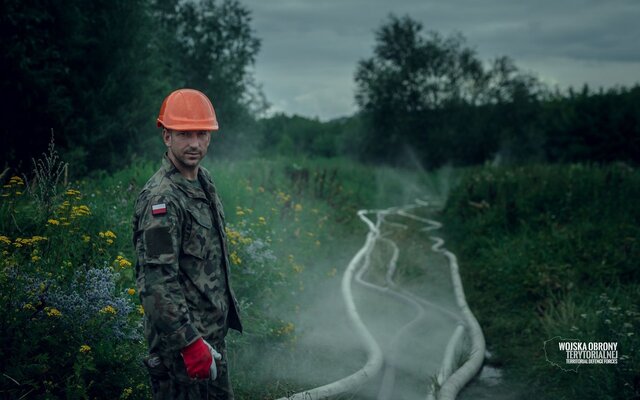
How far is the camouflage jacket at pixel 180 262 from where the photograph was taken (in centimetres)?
261

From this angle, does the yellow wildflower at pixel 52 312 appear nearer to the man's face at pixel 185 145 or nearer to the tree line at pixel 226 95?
the man's face at pixel 185 145

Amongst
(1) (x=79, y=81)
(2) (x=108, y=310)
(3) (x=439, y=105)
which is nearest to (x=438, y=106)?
(3) (x=439, y=105)

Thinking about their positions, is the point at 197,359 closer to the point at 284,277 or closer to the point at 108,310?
the point at 108,310

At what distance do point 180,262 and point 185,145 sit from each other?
65cm

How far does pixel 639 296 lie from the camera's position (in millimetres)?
6219

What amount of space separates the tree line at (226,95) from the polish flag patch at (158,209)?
7.32m

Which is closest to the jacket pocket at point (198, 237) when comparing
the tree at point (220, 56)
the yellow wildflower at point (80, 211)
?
the yellow wildflower at point (80, 211)

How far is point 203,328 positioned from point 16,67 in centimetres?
815

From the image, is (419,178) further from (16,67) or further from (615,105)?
(16,67)

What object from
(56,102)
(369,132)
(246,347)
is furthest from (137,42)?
(369,132)

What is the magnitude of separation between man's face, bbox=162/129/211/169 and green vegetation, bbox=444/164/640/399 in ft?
12.4

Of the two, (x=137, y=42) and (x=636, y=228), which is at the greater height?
(x=137, y=42)

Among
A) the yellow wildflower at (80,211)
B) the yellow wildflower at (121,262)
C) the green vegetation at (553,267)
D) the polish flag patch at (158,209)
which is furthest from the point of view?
the green vegetation at (553,267)

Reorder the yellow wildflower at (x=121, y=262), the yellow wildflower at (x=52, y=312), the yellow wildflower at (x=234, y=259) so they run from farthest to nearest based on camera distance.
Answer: the yellow wildflower at (x=234, y=259) → the yellow wildflower at (x=121, y=262) → the yellow wildflower at (x=52, y=312)
